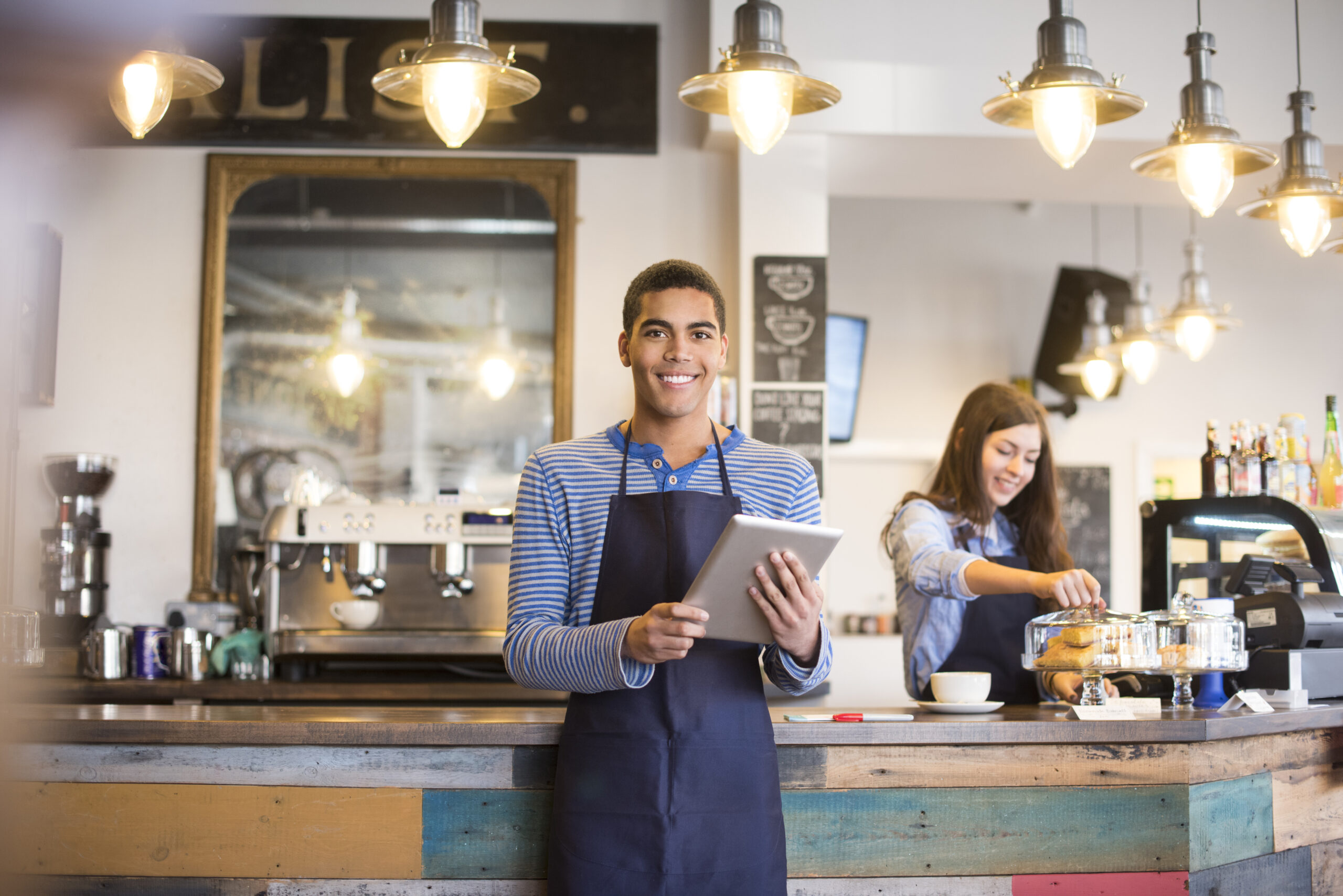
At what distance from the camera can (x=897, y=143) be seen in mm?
4211

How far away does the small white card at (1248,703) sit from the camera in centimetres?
236

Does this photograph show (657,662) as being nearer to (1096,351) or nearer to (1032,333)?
(1096,351)

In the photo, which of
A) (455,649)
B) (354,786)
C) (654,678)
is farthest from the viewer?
(455,649)

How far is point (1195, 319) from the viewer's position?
4742mm

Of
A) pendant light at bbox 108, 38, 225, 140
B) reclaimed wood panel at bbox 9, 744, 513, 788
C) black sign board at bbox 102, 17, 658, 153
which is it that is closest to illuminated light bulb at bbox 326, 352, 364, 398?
black sign board at bbox 102, 17, 658, 153

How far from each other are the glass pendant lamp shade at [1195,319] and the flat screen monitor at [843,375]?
1.53 m

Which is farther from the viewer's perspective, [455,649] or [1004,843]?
[455,649]

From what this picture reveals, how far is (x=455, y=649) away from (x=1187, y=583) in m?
2.22

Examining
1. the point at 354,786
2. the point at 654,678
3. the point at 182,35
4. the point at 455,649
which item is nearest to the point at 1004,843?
the point at 654,678

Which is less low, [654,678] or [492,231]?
[492,231]

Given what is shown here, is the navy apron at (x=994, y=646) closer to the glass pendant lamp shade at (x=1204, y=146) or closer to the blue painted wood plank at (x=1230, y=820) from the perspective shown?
the blue painted wood plank at (x=1230, y=820)

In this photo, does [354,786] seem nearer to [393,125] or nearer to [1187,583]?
[1187,583]

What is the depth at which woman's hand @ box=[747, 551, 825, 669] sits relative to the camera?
5.03 feet

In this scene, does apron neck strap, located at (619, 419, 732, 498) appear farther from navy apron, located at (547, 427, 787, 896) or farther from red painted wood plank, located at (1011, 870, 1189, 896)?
red painted wood plank, located at (1011, 870, 1189, 896)
